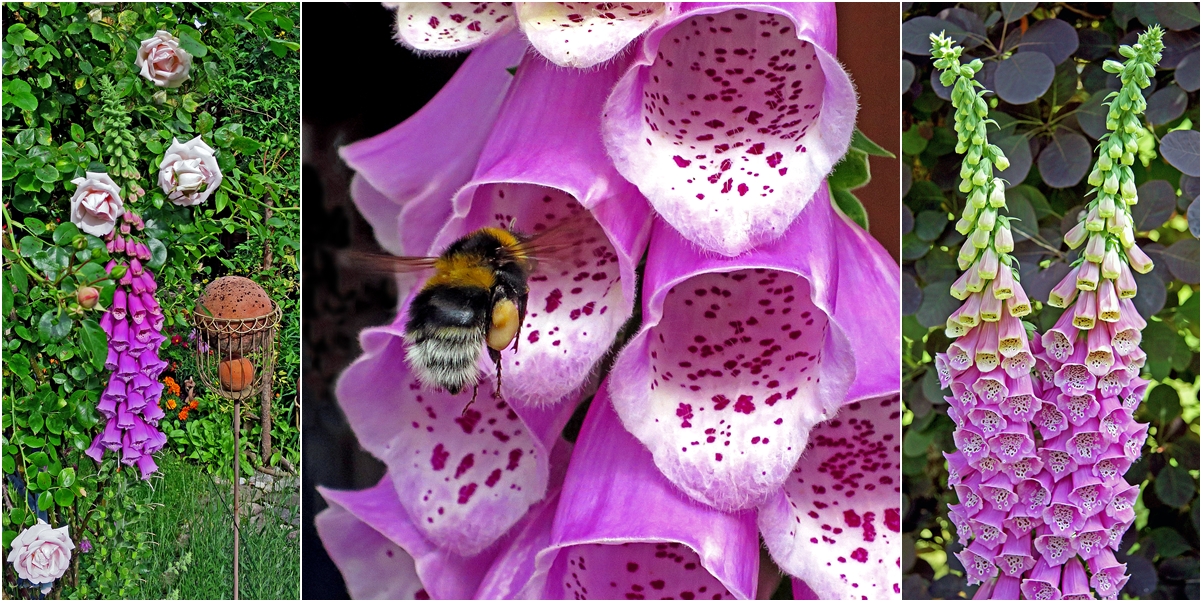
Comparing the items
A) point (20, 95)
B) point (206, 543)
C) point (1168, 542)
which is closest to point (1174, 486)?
point (1168, 542)

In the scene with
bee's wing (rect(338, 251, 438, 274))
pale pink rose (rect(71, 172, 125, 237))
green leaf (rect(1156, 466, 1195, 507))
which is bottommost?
green leaf (rect(1156, 466, 1195, 507))

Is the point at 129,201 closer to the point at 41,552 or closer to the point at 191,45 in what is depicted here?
the point at 191,45

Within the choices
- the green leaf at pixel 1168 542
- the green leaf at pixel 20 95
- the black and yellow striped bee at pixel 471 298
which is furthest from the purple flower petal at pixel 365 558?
the green leaf at pixel 1168 542

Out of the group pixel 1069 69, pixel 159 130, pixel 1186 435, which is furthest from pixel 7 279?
pixel 1186 435

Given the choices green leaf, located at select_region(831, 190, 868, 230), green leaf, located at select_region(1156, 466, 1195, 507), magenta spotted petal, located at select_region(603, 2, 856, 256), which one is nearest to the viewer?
magenta spotted petal, located at select_region(603, 2, 856, 256)

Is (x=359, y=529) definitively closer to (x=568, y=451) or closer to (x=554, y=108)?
(x=568, y=451)

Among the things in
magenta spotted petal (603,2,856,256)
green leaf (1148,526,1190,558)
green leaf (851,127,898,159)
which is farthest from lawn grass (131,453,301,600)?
green leaf (1148,526,1190,558)

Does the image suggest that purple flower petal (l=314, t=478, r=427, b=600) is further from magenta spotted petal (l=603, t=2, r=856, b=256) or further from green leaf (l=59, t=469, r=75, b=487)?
magenta spotted petal (l=603, t=2, r=856, b=256)
